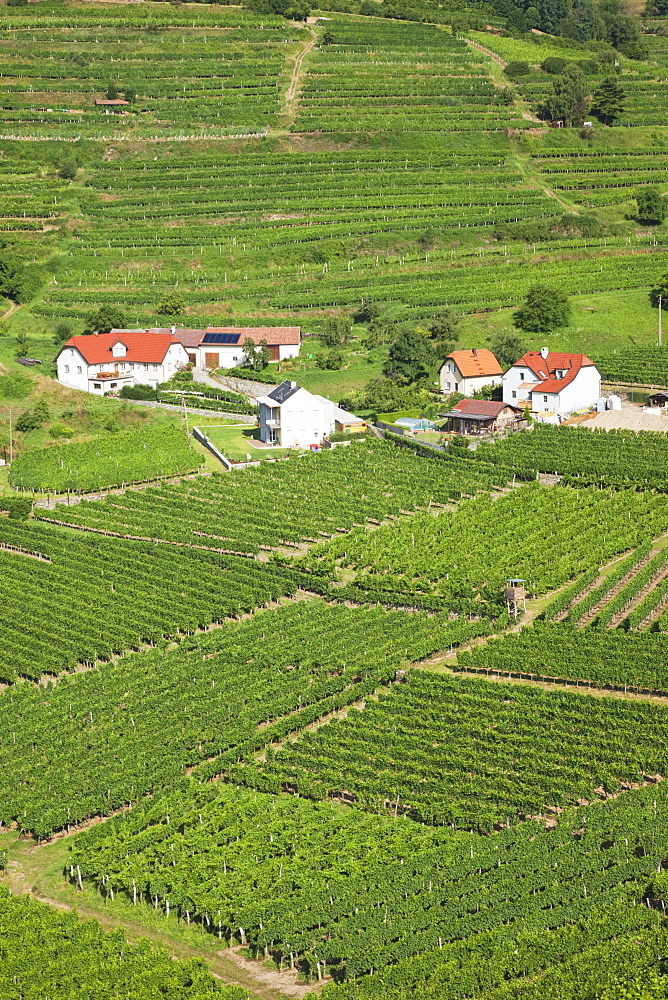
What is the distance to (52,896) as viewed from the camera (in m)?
37.2

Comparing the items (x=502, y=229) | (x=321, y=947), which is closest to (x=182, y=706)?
(x=321, y=947)

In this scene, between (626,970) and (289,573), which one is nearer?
(626,970)

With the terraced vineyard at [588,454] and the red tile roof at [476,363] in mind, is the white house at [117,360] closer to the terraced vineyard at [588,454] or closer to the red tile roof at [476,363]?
the red tile roof at [476,363]

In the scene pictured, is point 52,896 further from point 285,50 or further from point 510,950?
point 285,50

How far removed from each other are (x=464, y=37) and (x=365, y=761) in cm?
13026

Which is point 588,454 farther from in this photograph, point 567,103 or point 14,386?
point 567,103

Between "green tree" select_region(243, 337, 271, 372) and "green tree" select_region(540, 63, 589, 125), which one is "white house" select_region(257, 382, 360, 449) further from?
"green tree" select_region(540, 63, 589, 125)

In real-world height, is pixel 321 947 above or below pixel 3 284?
below

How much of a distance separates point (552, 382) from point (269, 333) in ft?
71.9

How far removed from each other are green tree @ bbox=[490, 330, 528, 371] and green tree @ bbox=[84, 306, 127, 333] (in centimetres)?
2682

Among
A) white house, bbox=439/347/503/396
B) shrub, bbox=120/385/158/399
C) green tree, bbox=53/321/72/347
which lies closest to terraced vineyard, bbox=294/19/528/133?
green tree, bbox=53/321/72/347

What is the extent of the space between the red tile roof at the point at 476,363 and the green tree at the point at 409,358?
1909mm

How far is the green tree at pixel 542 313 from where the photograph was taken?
97.0 meters

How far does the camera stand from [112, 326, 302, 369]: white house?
9538 centimetres
